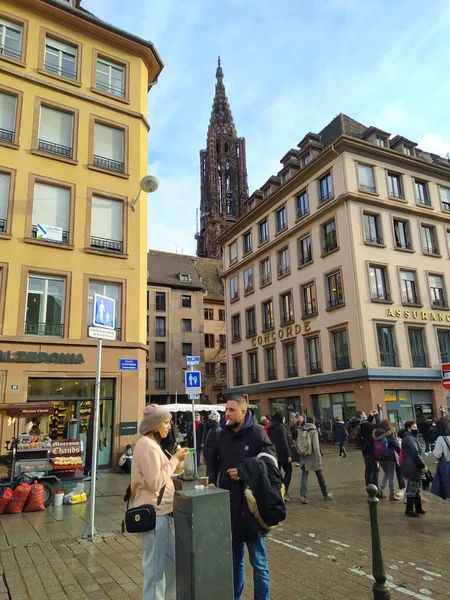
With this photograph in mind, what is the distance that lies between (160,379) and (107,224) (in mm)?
31470

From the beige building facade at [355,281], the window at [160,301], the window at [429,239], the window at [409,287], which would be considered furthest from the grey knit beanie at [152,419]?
the window at [160,301]

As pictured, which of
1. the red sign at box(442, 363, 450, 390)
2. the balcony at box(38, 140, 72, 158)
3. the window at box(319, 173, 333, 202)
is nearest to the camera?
the red sign at box(442, 363, 450, 390)

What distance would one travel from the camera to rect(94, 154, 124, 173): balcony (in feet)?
57.4

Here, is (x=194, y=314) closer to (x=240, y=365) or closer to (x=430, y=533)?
(x=240, y=365)

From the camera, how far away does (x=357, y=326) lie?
2555 centimetres

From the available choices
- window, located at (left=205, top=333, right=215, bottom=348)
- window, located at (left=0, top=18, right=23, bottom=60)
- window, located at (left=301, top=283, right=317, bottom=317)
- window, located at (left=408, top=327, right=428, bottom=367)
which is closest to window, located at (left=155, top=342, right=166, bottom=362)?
window, located at (left=205, top=333, right=215, bottom=348)

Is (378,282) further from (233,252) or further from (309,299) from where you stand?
(233,252)

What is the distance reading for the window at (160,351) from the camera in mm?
46781

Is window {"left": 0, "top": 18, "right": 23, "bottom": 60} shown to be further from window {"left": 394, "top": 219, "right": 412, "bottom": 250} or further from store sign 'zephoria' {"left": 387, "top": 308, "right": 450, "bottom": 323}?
window {"left": 394, "top": 219, "right": 412, "bottom": 250}

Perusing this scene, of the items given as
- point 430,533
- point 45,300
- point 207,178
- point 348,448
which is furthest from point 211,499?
point 207,178

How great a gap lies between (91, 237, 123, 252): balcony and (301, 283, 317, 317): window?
16.0m

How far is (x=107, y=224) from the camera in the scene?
1705 centimetres

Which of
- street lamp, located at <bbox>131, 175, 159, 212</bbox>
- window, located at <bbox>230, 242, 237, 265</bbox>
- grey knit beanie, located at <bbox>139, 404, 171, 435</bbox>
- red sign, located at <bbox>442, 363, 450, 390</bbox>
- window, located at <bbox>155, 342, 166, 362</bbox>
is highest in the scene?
window, located at <bbox>230, 242, 237, 265</bbox>

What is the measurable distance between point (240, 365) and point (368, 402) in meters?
14.8
